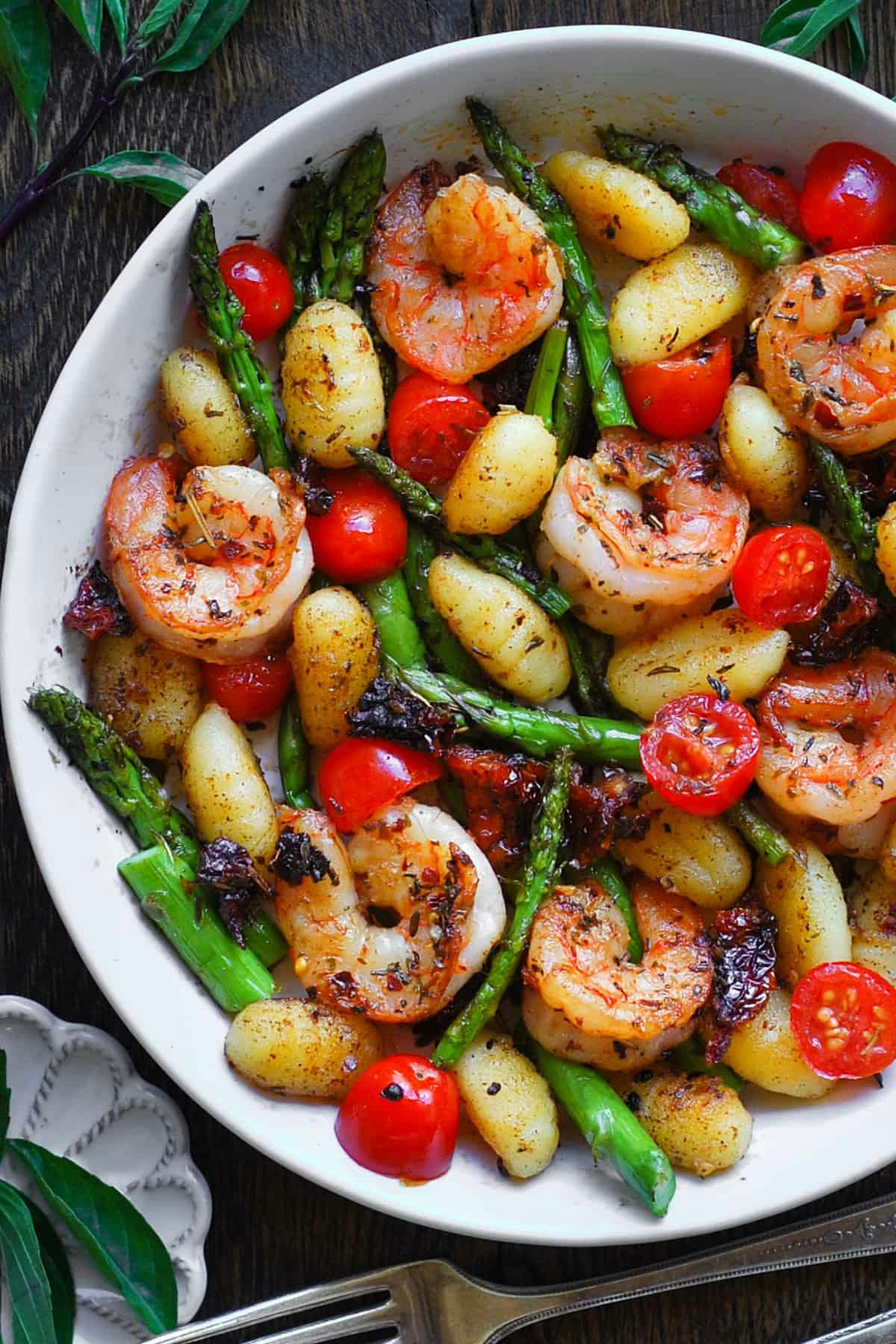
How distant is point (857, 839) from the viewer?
2.67 m

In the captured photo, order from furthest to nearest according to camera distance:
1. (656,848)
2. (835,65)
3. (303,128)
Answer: (835,65)
(656,848)
(303,128)

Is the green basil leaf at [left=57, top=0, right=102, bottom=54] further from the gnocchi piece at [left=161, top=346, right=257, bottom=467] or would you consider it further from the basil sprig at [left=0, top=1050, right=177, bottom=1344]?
the basil sprig at [left=0, top=1050, right=177, bottom=1344]

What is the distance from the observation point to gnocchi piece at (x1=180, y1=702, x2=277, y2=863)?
99.7 inches

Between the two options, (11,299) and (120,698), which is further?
(11,299)

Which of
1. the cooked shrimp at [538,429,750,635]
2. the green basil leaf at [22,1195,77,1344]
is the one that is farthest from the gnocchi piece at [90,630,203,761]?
the green basil leaf at [22,1195,77,1344]

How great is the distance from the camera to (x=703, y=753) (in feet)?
8.23

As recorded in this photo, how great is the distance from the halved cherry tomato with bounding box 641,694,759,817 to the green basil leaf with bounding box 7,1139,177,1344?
4.52ft

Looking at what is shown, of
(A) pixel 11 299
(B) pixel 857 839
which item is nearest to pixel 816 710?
(B) pixel 857 839

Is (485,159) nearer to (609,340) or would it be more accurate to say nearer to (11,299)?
(609,340)

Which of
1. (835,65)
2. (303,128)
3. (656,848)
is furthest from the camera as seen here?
(835,65)

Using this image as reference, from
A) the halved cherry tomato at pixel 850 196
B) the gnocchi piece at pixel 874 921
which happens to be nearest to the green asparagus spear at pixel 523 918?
the gnocchi piece at pixel 874 921

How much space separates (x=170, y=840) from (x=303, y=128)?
57.1 inches

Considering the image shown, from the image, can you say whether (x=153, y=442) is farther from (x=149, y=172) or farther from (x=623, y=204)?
(x=623, y=204)

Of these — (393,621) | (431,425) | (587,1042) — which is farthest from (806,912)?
(431,425)
